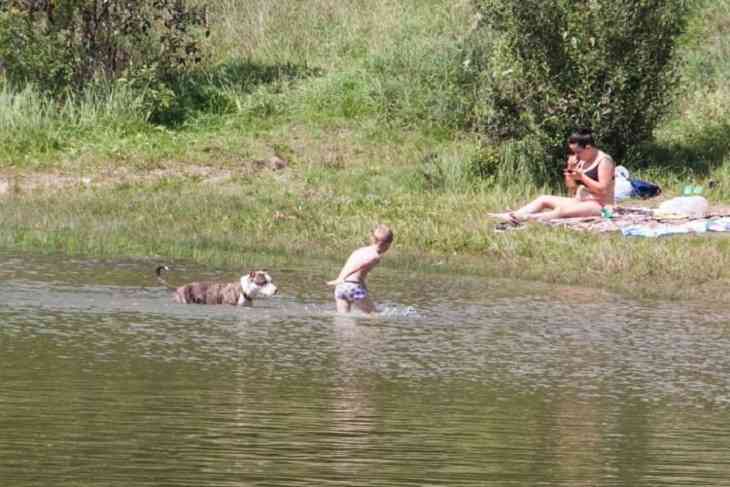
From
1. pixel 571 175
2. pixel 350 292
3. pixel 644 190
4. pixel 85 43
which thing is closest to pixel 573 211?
pixel 571 175

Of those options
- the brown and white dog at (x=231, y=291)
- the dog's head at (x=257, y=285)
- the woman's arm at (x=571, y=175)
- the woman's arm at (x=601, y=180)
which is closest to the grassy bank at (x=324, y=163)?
the woman's arm at (x=571, y=175)

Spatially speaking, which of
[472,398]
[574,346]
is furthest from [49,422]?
[574,346]

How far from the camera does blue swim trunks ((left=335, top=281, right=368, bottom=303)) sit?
43.0 ft

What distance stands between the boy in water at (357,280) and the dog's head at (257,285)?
53 centimetres

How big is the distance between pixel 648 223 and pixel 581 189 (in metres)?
1.16

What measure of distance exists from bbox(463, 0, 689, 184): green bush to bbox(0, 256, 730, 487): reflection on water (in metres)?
5.75

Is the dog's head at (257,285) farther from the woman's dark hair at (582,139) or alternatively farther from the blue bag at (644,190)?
the blue bag at (644,190)

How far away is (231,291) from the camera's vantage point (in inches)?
516

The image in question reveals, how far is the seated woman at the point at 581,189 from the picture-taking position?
1775cm

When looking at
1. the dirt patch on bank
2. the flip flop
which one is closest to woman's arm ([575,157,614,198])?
the flip flop

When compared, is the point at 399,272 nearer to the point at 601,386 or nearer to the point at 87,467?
the point at 601,386

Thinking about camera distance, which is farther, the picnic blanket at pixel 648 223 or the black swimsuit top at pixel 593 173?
the black swimsuit top at pixel 593 173

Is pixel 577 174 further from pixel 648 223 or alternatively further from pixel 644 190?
pixel 644 190

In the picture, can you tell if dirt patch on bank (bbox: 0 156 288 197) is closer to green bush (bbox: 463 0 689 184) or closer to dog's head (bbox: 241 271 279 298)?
green bush (bbox: 463 0 689 184)
